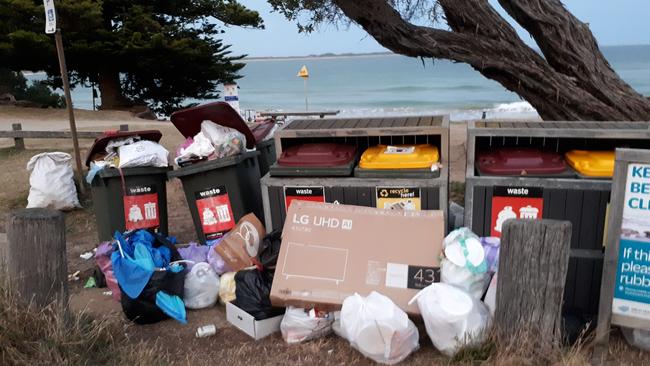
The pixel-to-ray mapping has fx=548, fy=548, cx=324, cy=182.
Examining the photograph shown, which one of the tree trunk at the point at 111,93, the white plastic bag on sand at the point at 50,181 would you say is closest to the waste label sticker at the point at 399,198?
the white plastic bag on sand at the point at 50,181

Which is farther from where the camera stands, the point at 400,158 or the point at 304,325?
the point at 400,158

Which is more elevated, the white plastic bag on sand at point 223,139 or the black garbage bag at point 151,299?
the white plastic bag on sand at point 223,139

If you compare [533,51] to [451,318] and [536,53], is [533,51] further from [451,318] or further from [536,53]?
[451,318]

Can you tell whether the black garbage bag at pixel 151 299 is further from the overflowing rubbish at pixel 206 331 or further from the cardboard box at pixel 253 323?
the cardboard box at pixel 253 323

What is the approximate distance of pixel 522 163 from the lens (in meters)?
3.64

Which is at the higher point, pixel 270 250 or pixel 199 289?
pixel 270 250

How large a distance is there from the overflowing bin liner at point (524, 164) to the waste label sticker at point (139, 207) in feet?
9.24

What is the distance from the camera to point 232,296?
3.84 metres

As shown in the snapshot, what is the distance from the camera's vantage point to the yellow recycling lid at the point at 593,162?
3.43 metres

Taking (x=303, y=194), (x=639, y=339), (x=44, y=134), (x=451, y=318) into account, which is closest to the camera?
(x=451, y=318)

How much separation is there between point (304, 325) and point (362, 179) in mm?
1163

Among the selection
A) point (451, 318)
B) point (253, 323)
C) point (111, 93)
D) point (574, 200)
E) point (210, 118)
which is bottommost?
point (253, 323)

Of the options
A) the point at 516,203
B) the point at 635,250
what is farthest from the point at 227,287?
the point at 635,250

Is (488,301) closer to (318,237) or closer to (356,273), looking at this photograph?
(356,273)
